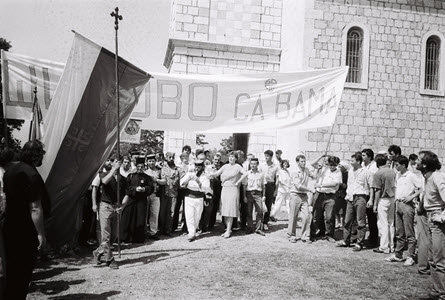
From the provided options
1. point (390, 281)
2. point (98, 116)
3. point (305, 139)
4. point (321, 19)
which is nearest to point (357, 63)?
point (321, 19)

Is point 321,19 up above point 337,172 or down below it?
above

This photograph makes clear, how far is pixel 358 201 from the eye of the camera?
8.60 meters

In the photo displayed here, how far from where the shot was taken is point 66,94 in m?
6.30

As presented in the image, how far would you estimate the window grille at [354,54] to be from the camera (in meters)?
15.8

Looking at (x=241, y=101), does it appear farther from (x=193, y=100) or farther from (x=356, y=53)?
(x=356, y=53)

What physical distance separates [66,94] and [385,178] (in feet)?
21.5

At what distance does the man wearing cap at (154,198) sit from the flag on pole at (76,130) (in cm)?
273

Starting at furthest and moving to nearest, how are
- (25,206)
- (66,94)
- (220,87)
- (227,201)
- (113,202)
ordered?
(227,201), (220,87), (113,202), (66,94), (25,206)

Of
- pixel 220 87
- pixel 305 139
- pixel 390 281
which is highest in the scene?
pixel 220 87

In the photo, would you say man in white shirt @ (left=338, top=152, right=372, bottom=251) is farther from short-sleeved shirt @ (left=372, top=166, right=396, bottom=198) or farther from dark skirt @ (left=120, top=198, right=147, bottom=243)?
dark skirt @ (left=120, top=198, right=147, bottom=243)

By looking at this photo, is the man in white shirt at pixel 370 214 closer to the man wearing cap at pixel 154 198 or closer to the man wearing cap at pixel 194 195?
the man wearing cap at pixel 194 195

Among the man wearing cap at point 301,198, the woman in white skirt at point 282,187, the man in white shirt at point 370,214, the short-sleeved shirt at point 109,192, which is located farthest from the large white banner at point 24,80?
the man in white shirt at point 370,214

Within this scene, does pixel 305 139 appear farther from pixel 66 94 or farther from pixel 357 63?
pixel 66 94

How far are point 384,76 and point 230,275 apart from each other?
12509mm
